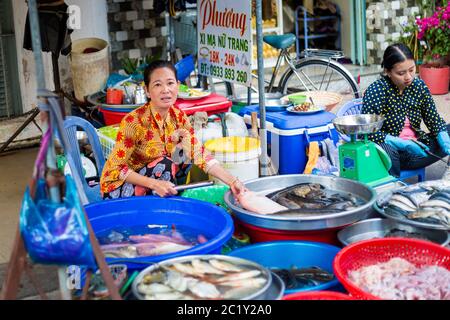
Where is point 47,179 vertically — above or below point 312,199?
above

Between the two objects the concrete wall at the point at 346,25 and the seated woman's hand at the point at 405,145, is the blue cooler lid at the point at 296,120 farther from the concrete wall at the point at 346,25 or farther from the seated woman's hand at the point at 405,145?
the concrete wall at the point at 346,25

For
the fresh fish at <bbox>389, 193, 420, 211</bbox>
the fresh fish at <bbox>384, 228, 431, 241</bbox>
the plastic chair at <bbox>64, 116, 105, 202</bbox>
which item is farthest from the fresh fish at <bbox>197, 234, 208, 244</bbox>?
the plastic chair at <bbox>64, 116, 105, 202</bbox>

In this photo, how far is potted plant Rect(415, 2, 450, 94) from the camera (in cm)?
998

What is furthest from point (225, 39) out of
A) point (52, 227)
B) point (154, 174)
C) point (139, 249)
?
point (52, 227)

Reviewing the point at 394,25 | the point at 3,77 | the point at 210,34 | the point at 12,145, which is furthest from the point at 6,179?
the point at 394,25

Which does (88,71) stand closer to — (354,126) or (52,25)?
(52,25)

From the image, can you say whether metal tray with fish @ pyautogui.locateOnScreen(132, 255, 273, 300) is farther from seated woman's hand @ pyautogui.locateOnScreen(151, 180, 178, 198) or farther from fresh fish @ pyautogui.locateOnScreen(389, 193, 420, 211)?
fresh fish @ pyautogui.locateOnScreen(389, 193, 420, 211)

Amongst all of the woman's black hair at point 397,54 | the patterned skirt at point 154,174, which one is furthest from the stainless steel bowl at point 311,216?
the woman's black hair at point 397,54

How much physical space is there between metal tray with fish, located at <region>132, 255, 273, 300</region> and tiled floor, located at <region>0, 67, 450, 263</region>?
253 cm

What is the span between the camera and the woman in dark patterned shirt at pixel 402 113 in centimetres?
575

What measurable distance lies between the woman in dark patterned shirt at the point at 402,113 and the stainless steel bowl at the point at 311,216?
1244 millimetres

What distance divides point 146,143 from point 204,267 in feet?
5.73

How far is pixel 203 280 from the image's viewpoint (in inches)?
127
